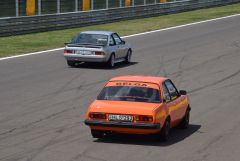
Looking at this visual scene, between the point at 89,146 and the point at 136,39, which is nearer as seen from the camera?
the point at 89,146

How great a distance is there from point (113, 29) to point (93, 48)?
53.1ft

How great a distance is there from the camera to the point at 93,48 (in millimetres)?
27047

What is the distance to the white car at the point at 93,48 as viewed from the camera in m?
26.9

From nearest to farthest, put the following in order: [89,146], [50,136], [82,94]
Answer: [89,146] → [50,136] → [82,94]

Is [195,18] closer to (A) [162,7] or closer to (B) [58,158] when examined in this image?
(A) [162,7]

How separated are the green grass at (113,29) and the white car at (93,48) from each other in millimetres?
4506

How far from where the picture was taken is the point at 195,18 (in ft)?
172

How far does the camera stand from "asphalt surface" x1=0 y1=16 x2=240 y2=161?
43.7 ft

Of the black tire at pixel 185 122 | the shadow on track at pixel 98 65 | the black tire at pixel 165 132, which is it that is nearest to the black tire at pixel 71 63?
the shadow on track at pixel 98 65

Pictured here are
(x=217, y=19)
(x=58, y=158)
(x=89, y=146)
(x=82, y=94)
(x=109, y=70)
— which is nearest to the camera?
(x=58, y=158)

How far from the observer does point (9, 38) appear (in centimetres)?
3644

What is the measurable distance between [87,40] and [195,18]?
26.1 metres

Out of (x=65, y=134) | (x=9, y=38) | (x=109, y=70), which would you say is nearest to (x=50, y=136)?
(x=65, y=134)

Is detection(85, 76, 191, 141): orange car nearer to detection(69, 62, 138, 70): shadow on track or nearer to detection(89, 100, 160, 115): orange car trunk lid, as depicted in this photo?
detection(89, 100, 160, 115): orange car trunk lid
